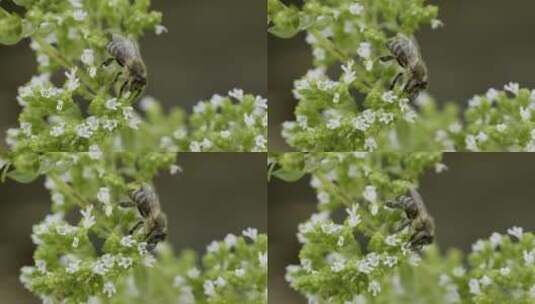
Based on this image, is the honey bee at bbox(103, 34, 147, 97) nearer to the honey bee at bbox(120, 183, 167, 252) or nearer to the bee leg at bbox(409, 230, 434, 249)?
the honey bee at bbox(120, 183, 167, 252)

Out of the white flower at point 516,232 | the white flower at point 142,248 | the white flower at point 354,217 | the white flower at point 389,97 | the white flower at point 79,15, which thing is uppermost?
the white flower at point 79,15

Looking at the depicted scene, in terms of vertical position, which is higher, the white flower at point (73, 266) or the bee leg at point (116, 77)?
the bee leg at point (116, 77)

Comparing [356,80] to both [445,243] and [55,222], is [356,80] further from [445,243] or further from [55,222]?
[55,222]

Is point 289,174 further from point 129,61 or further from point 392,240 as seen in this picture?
point 129,61

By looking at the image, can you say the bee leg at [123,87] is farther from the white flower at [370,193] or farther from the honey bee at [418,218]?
the honey bee at [418,218]

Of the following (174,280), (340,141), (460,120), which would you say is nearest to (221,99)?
(340,141)

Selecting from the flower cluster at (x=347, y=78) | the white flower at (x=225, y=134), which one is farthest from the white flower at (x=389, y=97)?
the white flower at (x=225, y=134)

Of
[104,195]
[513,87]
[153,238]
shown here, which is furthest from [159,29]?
[513,87]
